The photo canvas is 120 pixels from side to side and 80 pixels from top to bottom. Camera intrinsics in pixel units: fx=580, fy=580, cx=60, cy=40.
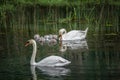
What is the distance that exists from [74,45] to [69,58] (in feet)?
15.9

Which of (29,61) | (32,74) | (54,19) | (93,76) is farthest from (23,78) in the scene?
(54,19)

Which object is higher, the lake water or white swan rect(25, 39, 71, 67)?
white swan rect(25, 39, 71, 67)

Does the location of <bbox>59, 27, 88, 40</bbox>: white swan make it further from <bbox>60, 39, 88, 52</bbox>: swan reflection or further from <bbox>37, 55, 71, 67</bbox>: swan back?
<bbox>37, 55, 71, 67</bbox>: swan back

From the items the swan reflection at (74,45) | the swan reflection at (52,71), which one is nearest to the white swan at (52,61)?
the swan reflection at (52,71)

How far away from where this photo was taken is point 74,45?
86.6 ft

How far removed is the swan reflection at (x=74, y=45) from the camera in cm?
2478

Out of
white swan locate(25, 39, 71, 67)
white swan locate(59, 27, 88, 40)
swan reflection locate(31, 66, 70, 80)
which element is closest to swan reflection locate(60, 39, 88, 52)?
white swan locate(59, 27, 88, 40)

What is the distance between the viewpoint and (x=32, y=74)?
60.3 ft

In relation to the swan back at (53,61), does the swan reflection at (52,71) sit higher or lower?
lower

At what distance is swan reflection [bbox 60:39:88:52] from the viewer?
24781 mm

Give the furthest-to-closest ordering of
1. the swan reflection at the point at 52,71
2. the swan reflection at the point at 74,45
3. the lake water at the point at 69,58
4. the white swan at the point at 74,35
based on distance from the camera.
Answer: the white swan at the point at 74,35 < the swan reflection at the point at 74,45 < the swan reflection at the point at 52,71 < the lake water at the point at 69,58

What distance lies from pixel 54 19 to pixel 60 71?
1771 centimetres

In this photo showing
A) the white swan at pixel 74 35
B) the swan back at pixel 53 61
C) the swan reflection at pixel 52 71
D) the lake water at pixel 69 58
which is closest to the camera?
the lake water at pixel 69 58

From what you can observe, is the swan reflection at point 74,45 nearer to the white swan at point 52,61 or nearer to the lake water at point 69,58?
the lake water at point 69,58
